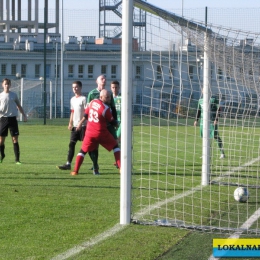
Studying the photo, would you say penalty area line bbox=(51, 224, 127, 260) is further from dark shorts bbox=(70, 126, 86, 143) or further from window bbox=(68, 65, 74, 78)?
window bbox=(68, 65, 74, 78)

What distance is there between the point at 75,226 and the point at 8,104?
25.6ft

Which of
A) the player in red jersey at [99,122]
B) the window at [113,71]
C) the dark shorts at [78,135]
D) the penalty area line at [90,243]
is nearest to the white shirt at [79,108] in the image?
the dark shorts at [78,135]

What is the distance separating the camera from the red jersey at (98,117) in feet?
41.4

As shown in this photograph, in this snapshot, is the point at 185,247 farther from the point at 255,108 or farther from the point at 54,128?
the point at 54,128

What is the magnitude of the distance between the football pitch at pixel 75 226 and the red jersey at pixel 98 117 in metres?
0.86

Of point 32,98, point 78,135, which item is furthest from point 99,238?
point 32,98

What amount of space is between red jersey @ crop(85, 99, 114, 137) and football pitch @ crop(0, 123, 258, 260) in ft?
2.81

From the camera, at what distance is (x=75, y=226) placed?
8.13m

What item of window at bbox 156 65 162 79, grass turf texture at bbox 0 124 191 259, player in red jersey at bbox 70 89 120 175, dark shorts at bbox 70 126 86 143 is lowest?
grass turf texture at bbox 0 124 191 259

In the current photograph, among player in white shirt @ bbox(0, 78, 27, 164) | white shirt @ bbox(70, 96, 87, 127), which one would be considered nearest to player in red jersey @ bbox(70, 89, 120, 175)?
white shirt @ bbox(70, 96, 87, 127)

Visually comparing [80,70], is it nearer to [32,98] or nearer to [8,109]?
[32,98]

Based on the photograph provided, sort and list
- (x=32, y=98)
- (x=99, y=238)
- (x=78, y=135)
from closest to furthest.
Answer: (x=99, y=238), (x=78, y=135), (x=32, y=98)

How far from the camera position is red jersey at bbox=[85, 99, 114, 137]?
12625 mm

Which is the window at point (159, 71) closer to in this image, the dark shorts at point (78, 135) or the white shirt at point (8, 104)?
the dark shorts at point (78, 135)
